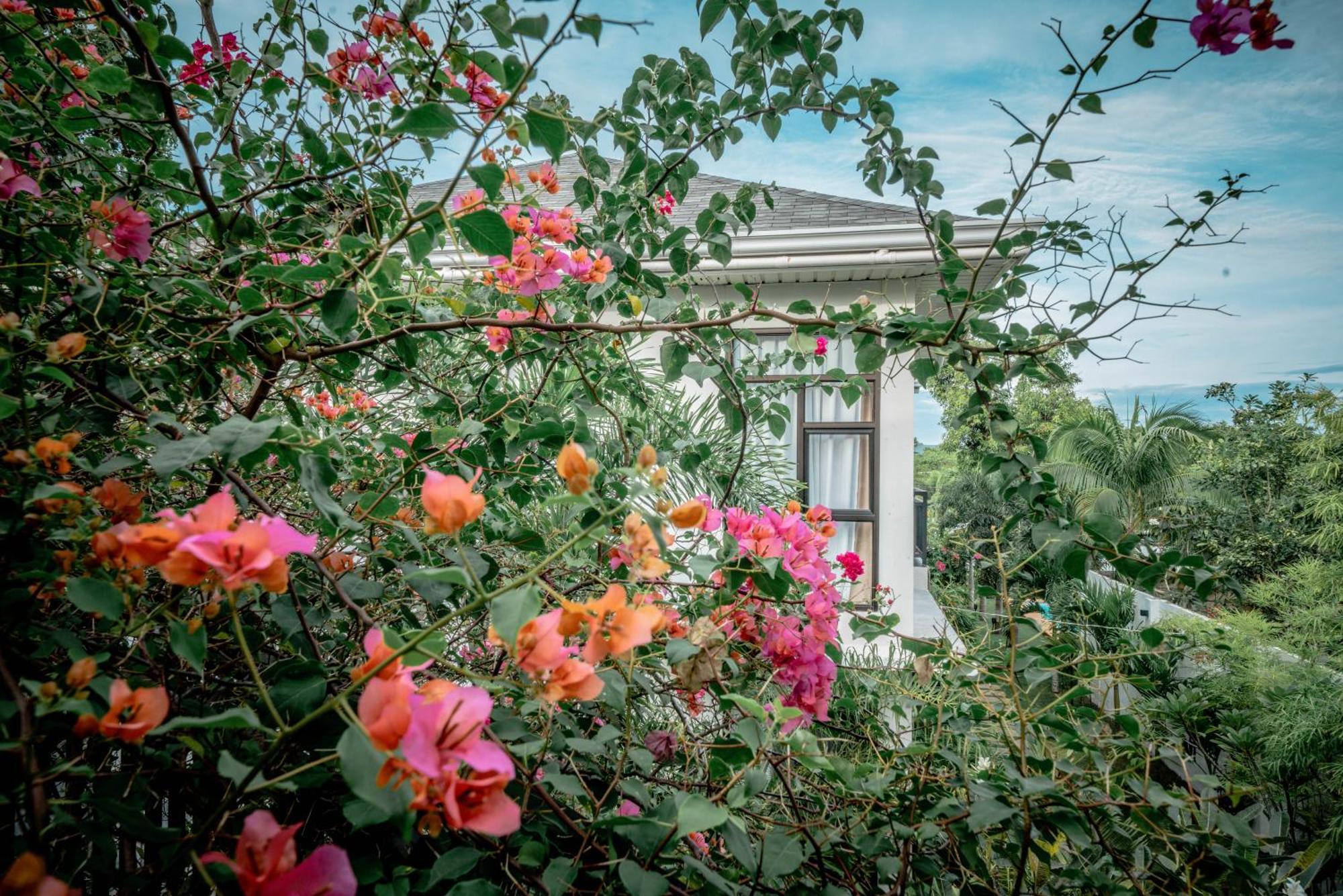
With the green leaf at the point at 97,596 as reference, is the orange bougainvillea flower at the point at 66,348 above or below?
above

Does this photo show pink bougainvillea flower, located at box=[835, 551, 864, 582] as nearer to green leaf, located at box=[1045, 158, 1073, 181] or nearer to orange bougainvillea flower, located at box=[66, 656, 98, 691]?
green leaf, located at box=[1045, 158, 1073, 181]

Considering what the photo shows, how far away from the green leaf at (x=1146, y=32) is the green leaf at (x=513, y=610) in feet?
2.73

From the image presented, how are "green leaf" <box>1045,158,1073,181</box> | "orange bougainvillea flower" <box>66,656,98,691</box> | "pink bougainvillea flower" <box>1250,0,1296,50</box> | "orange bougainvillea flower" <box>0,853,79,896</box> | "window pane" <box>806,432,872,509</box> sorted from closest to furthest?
"orange bougainvillea flower" <box>0,853,79,896</box> < "orange bougainvillea flower" <box>66,656,98,691</box> < "pink bougainvillea flower" <box>1250,0,1296,50</box> < "green leaf" <box>1045,158,1073,181</box> < "window pane" <box>806,432,872,509</box>

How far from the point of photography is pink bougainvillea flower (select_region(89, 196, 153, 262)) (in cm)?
63

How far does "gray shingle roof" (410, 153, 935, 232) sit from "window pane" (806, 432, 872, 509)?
54.3 inches

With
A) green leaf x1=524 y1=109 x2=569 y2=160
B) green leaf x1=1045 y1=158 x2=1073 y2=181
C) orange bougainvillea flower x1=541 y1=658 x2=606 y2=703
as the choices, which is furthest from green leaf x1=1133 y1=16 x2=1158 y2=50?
orange bougainvillea flower x1=541 y1=658 x2=606 y2=703

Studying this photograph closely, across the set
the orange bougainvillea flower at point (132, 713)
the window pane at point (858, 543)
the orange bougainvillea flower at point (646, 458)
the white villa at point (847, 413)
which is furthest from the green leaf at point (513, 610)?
the window pane at point (858, 543)

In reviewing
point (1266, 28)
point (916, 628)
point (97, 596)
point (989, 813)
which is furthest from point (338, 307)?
point (916, 628)

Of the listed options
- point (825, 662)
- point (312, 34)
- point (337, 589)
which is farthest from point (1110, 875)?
point (312, 34)

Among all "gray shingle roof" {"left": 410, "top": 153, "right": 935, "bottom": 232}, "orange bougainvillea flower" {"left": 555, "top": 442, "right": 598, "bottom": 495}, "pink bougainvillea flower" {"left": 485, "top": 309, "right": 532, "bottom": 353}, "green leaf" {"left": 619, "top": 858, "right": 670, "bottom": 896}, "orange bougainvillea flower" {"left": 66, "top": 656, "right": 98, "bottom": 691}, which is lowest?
"green leaf" {"left": 619, "top": 858, "right": 670, "bottom": 896}

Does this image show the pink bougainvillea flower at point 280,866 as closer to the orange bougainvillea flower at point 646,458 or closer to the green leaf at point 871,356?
the orange bougainvillea flower at point 646,458

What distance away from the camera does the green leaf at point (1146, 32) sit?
0.63 meters

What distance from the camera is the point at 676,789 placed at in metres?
0.74

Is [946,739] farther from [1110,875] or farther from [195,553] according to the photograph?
[195,553]
